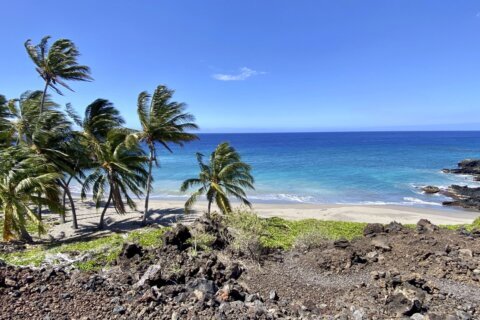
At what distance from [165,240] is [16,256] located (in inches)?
213

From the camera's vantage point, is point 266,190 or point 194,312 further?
point 266,190

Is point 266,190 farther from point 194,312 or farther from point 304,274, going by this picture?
point 194,312

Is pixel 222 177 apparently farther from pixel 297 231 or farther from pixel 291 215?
pixel 291 215

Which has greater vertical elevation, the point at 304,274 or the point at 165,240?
the point at 165,240

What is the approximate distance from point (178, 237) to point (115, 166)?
836 centimetres

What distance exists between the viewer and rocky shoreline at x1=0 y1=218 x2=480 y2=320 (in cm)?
562

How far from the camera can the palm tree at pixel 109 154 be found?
55.2 ft

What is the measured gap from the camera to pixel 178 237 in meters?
10.5

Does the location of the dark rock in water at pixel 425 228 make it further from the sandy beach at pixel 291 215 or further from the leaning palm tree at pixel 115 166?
the leaning palm tree at pixel 115 166

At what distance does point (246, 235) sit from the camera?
10477 mm

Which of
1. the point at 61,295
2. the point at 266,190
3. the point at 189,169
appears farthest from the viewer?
the point at 189,169

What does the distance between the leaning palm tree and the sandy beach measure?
1.80m

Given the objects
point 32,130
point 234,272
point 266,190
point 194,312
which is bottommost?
point 266,190

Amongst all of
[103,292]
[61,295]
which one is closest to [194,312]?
[103,292]
